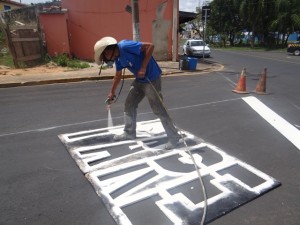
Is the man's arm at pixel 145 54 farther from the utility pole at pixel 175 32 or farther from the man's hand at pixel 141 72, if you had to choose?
the utility pole at pixel 175 32

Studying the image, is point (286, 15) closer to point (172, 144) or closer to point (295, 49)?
point (295, 49)

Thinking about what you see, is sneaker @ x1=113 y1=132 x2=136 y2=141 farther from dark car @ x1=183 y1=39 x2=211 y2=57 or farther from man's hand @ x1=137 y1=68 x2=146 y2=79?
dark car @ x1=183 y1=39 x2=211 y2=57

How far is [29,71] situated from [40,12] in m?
4.40

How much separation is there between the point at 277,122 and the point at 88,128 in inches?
148

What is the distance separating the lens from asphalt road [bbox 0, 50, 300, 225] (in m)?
2.91

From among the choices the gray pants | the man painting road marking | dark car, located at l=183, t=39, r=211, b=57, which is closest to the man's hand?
the gray pants

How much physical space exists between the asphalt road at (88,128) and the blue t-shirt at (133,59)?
1504 mm

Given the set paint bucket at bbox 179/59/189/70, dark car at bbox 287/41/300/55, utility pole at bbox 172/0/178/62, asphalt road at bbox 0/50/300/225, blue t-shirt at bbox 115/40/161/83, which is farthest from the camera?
dark car at bbox 287/41/300/55

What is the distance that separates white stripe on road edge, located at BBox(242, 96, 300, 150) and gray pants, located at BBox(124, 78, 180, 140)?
6.77 ft

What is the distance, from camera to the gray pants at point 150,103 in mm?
4230

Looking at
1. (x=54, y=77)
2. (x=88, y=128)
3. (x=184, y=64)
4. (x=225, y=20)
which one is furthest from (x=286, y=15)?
(x=88, y=128)

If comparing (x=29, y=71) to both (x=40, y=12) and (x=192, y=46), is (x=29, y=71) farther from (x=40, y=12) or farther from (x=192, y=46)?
(x=192, y=46)

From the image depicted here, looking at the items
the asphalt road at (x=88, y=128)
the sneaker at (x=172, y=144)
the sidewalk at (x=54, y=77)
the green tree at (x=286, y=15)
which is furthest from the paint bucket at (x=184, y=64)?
the green tree at (x=286, y=15)

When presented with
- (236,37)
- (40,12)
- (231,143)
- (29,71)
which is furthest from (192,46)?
(236,37)
